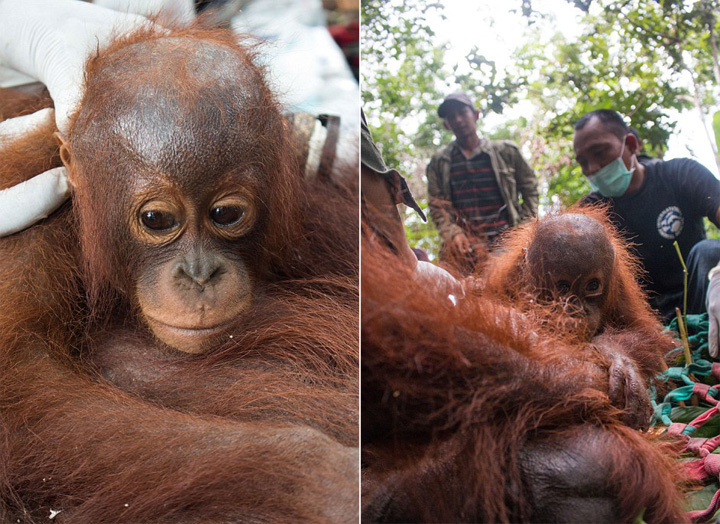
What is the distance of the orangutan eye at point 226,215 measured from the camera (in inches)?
52.8

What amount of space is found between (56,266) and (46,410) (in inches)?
12.1

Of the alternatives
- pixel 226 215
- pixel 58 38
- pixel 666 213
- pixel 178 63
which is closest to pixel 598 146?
pixel 666 213

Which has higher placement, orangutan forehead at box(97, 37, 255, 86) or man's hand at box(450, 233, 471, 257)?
orangutan forehead at box(97, 37, 255, 86)

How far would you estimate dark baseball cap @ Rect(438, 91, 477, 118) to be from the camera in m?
1.37

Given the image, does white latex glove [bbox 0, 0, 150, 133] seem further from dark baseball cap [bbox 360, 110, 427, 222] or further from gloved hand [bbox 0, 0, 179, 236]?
dark baseball cap [bbox 360, 110, 427, 222]

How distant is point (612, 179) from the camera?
127cm

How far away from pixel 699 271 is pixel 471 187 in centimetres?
45

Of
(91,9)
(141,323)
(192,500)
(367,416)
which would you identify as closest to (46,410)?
(141,323)

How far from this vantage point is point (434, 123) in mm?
1406

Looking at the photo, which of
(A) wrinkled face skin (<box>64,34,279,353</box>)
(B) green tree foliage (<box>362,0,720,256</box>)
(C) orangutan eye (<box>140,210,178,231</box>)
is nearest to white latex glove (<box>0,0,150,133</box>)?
(A) wrinkled face skin (<box>64,34,279,353</box>)

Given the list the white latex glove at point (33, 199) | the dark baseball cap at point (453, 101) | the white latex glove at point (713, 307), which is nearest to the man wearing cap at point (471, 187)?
the dark baseball cap at point (453, 101)

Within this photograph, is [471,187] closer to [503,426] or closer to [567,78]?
[567,78]

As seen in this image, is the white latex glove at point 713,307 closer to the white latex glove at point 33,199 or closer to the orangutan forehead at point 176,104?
the orangutan forehead at point 176,104

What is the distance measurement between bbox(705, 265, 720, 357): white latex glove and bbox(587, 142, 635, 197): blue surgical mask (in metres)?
0.22
